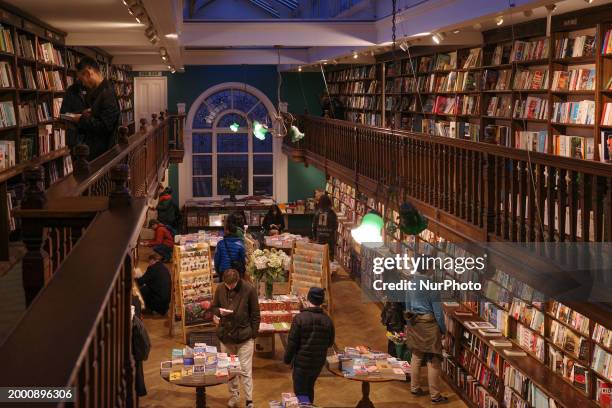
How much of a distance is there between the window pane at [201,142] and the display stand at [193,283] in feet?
35.1

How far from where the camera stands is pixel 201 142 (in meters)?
21.8

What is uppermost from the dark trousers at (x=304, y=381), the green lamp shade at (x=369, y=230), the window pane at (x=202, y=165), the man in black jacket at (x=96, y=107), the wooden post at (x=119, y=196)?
A: the man in black jacket at (x=96, y=107)

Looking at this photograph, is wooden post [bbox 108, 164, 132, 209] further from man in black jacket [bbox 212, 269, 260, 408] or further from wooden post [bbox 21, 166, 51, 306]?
man in black jacket [bbox 212, 269, 260, 408]

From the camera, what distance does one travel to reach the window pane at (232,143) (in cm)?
2190

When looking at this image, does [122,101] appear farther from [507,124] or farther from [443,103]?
[507,124]

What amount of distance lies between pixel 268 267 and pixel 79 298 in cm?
911

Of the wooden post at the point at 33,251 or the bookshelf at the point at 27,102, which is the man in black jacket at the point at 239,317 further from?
the wooden post at the point at 33,251

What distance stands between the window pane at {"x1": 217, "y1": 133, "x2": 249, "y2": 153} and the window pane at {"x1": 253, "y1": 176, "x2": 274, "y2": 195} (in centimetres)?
85

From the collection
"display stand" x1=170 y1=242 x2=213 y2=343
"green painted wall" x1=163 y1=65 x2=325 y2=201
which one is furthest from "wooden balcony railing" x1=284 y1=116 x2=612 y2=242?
"green painted wall" x1=163 y1=65 x2=325 y2=201

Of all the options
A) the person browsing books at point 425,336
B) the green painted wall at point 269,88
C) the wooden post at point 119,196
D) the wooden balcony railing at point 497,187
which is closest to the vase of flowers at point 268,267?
the wooden balcony railing at point 497,187

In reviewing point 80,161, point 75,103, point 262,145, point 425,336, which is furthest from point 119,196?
point 262,145

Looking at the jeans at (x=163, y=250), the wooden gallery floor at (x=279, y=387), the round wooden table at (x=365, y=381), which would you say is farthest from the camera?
the jeans at (x=163, y=250)

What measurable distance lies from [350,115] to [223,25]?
733cm

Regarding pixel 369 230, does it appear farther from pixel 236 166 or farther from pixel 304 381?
pixel 236 166
